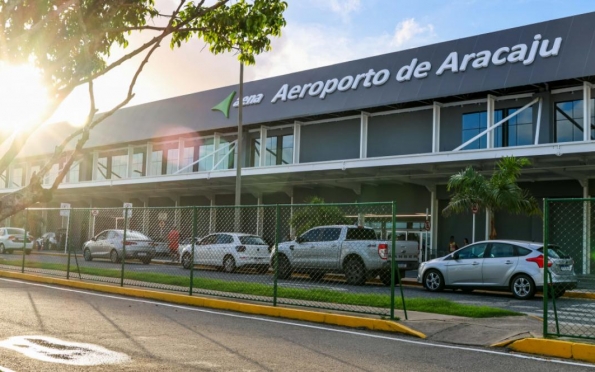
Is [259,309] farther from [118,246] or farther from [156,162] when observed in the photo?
[156,162]

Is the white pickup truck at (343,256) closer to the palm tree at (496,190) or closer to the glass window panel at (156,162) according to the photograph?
the palm tree at (496,190)

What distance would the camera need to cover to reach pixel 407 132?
28.4 meters

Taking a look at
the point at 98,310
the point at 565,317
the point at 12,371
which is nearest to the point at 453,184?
the point at 565,317

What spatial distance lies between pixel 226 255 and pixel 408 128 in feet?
49.8

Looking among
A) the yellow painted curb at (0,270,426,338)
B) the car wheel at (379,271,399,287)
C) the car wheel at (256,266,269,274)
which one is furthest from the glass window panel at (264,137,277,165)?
the car wheel at (379,271,399,287)

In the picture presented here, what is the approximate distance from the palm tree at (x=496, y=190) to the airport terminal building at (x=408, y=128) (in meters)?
0.66

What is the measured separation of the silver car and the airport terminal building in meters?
4.89

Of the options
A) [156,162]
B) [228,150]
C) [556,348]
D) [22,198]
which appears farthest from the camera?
[156,162]

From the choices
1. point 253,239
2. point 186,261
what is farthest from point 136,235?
point 253,239

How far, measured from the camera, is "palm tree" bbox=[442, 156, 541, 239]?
20.5m

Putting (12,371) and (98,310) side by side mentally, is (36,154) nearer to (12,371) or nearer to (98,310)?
(98,310)

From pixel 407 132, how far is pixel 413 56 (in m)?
3.49

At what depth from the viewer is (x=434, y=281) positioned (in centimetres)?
1798

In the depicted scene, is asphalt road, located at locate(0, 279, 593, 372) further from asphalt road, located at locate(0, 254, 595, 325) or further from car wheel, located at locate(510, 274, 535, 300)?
car wheel, located at locate(510, 274, 535, 300)
